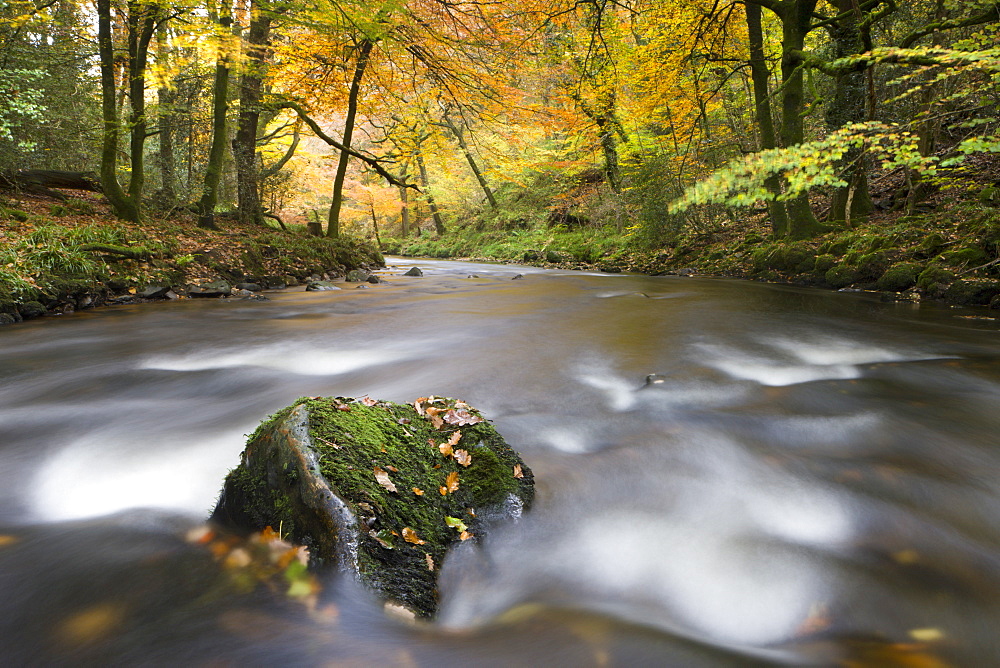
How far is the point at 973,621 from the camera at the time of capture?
198cm

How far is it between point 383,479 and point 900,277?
9.46 meters

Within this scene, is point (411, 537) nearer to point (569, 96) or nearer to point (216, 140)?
point (569, 96)

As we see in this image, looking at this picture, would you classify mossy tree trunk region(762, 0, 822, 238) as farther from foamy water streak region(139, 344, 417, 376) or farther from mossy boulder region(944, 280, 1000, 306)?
foamy water streak region(139, 344, 417, 376)

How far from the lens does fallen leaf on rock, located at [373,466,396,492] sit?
7.17 ft

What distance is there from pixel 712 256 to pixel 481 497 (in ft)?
42.8

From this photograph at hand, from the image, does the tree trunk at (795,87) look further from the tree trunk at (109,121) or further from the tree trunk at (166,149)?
the tree trunk at (166,149)

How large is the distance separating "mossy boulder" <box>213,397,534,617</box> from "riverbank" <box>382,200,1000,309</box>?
27.0 ft

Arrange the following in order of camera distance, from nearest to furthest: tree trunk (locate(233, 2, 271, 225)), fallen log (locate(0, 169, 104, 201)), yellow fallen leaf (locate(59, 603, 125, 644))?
yellow fallen leaf (locate(59, 603, 125, 644))
fallen log (locate(0, 169, 104, 201))
tree trunk (locate(233, 2, 271, 225))

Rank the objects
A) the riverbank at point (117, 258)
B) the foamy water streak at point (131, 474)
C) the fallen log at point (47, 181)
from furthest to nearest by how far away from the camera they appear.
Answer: the fallen log at point (47, 181)
the riverbank at point (117, 258)
the foamy water streak at point (131, 474)

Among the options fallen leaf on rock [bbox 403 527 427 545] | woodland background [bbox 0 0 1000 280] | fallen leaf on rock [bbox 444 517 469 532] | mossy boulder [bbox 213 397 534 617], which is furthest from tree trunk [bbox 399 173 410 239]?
fallen leaf on rock [bbox 403 527 427 545]

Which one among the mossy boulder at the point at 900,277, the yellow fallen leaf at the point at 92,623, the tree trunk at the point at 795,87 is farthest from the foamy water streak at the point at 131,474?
the tree trunk at the point at 795,87

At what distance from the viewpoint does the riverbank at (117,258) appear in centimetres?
738

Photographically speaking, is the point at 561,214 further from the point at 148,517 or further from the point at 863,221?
the point at 148,517

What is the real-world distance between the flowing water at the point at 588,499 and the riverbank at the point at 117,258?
122cm
